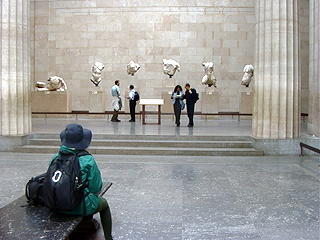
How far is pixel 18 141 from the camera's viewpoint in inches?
432

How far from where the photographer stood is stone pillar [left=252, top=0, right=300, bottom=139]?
33.8 ft

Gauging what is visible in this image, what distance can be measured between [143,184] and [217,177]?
1.54 meters

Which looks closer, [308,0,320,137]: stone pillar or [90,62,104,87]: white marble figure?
[308,0,320,137]: stone pillar

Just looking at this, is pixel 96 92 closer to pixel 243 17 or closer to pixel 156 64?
pixel 156 64

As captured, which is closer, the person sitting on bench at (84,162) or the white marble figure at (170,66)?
the person sitting on bench at (84,162)

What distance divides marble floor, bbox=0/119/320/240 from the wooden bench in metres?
0.91

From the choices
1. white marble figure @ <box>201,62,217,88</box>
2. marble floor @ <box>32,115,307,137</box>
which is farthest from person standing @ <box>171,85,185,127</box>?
white marble figure @ <box>201,62,217,88</box>

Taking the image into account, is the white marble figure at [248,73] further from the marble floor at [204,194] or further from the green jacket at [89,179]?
the green jacket at [89,179]

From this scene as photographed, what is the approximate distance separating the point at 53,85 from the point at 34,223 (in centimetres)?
1712

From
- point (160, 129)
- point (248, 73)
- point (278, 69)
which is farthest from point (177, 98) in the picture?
point (248, 73)

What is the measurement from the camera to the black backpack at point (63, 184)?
367 cm

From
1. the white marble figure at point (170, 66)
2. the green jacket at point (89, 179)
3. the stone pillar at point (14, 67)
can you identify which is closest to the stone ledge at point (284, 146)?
the stone pillar at point (14, 67)

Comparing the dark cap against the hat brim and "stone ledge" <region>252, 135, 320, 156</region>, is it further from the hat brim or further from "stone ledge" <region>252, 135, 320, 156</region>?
"stone ledge" <region>252, 135, 320, 156</region>

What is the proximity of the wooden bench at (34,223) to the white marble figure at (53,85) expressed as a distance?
16.3 meters
